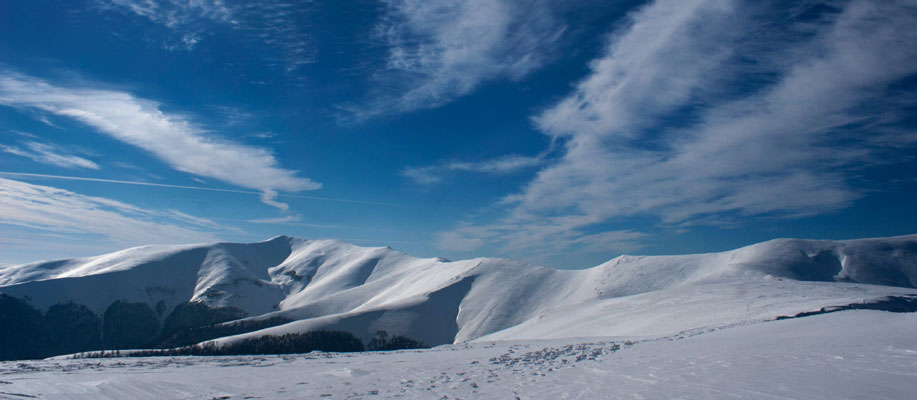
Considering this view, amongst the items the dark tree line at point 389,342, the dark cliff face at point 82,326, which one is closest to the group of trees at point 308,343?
the dark tree line at point 389,342

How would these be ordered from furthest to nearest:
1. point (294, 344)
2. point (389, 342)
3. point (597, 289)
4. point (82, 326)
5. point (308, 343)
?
1. point (82, 326)
2. point (597, 289)
3. point (389, 342)
4. point (308, 343)
5. point (294, 344)

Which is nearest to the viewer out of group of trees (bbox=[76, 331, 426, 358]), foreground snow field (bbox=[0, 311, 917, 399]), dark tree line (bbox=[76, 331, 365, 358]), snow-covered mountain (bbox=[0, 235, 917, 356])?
foreground snow field (bbox=[0, 311, 917, 399])

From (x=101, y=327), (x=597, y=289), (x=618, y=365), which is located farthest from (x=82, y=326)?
(x=618, y=365)

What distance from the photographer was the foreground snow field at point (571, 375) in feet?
42.7

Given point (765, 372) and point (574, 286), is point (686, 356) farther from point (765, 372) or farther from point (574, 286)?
point (574, 286)

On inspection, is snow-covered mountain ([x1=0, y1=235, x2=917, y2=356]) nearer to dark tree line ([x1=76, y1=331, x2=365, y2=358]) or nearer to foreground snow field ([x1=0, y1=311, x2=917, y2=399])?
dark tree line ([x1=76, y1=331, x2=365, y2=358])

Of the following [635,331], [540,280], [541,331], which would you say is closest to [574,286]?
[540,280]

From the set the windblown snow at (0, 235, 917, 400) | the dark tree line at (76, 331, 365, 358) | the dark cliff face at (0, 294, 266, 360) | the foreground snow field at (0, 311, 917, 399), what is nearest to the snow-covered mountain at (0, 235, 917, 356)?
the windblown snow at (0, 235, 917, 400)

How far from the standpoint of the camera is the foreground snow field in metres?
13.0

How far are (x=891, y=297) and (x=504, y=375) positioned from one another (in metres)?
71.2

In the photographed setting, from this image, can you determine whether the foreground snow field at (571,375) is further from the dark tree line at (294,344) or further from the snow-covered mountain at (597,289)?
the dark tree line at (294,344)

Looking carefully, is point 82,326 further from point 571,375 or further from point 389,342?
point 571,375

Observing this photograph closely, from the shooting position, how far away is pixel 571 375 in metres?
17.4

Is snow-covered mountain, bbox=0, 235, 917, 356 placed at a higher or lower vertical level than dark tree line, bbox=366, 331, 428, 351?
higher
